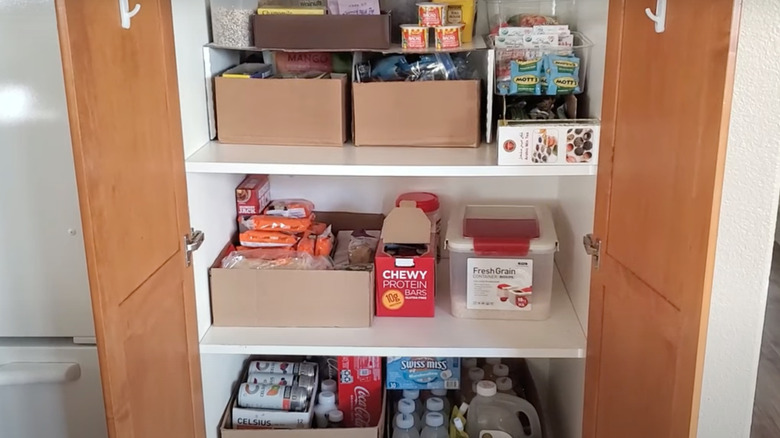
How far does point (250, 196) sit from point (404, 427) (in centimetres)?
63

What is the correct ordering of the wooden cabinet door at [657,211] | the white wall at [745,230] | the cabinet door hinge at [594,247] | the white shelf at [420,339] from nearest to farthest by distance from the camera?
the wooden cabinet door at [657,211], the white wall at [745,230], the cabinet door hinge at [594,247], the white shelf at [420,339]

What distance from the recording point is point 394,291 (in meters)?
1.56

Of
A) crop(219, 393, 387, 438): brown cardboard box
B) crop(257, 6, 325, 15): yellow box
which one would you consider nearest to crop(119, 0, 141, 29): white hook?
crop(257, 6, 325, 15): yellow box

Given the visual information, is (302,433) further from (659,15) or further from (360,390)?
(659,15)

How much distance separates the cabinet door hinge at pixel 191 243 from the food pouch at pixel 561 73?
0.73m

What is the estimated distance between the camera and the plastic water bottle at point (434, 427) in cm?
166

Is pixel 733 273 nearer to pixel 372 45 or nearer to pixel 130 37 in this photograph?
pixel 372 45

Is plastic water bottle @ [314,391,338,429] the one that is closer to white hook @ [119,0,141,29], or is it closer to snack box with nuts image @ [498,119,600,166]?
snack box with nuts image @ [498,119,600,166]

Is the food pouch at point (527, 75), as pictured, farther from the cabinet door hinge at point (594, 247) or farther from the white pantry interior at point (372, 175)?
the cabinet door hinge at point (594, 247)

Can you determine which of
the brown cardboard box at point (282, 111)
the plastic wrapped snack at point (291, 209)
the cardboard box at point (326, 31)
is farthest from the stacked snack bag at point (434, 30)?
the plastic wrapped snack at point (291, 209)

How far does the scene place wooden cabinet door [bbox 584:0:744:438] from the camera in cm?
95

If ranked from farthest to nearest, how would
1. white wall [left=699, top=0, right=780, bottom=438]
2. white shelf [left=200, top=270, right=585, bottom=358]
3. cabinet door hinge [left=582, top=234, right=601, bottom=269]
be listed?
1. white shelf [left=200, top=270, right=585, bottom=358]
2. cabinet door hinge [left=582, top=234, right=601, bottom=269]
3. white wall [left=699, top=0, right=780, bottom=438]

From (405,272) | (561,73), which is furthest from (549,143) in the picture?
(405,272)

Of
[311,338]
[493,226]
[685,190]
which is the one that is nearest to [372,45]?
[493,226]
